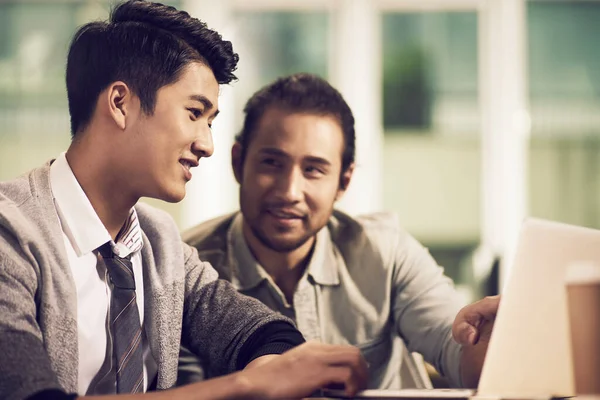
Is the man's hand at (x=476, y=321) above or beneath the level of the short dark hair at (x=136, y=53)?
beneath

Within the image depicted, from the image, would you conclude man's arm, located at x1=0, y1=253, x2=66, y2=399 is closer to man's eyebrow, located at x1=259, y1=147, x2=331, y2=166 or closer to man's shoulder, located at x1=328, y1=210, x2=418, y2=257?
man's eyebrow, located at x1=259, y1=147, x2=331, y2=166

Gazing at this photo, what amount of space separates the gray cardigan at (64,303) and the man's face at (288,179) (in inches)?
13.1

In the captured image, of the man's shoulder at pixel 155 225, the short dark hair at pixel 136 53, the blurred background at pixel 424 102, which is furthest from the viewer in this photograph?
the blurred background at pixel 424 102

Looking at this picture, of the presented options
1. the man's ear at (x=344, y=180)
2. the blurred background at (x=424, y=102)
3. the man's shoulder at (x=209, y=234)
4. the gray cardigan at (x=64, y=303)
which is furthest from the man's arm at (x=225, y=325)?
the blurred background at (x=424, y=102)

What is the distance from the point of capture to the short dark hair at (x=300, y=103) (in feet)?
6.93

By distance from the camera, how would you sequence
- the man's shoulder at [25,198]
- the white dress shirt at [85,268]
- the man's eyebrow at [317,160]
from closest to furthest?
the man's shoulder at [25,198], the white dress shirt at [85,268], the man's eyebrow at [317,160]

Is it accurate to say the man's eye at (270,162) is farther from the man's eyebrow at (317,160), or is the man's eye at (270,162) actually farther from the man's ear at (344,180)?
the man's ear at (344,180)

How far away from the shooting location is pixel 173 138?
148 centimetres

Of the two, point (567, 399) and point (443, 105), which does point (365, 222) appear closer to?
point (567, 399)

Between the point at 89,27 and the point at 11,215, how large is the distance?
449 mm

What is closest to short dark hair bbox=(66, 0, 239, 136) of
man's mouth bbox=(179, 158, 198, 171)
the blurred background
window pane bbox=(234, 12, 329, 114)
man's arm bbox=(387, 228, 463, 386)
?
man's mouth bbox=(179, 158, 198, 171)

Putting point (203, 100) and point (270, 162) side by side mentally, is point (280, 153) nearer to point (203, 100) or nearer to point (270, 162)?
point (270, 162)

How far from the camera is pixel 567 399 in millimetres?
1206

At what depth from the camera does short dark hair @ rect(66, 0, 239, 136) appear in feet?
4.93
